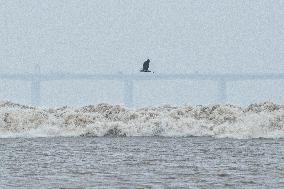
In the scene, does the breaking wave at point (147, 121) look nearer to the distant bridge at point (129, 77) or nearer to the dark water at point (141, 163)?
the dark water at point (141, 163)

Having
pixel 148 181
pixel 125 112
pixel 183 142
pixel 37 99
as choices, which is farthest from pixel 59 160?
pixel 37 99

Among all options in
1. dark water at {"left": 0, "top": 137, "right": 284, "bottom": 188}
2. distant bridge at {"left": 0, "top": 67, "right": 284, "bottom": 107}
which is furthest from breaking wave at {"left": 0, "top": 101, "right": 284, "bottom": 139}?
distant bridge at {"left": 0, "top": 67, "right": 284, "bottom": 107}

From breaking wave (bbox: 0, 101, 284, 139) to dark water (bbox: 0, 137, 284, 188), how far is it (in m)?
2.30

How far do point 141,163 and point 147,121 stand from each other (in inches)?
487

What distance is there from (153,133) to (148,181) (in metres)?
15.2

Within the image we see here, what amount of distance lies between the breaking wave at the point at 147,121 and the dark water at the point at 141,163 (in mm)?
2303

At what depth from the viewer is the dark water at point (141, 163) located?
1463 cm

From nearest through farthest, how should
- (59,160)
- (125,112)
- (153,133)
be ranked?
(59,160) < (153,133) < (125,112)

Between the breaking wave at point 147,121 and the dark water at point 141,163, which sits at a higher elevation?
the breaking wave at point 147,121

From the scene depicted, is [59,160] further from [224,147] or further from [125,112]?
[125,112]

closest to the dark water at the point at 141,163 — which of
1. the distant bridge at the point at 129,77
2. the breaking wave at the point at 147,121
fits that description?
the breaking wave at the point at 147,121

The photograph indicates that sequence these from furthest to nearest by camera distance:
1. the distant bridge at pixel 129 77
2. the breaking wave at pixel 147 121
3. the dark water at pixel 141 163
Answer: the distant bridge at pixel 129 77 < the breaking wave at pixel 147 121 < the dark water at pixel 141 163

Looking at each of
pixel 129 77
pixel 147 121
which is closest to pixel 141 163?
pixel 147 121

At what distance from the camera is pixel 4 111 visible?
3256cm
